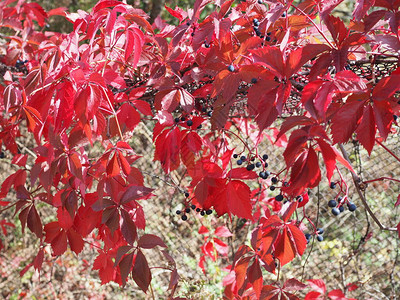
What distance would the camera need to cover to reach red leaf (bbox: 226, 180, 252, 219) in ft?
3.80

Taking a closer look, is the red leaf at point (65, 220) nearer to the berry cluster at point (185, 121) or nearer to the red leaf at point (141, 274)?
the red leaf at point (141, 274)

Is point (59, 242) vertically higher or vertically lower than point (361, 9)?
lower

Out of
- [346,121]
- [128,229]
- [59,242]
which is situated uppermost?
[346,121]

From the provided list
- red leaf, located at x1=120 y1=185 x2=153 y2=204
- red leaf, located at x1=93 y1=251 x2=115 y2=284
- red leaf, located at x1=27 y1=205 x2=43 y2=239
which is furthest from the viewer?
red leaf, located at x1=93 y1=251 x2=115 y2=284

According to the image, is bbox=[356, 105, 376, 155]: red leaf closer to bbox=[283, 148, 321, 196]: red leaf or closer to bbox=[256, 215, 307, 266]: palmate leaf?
bbox=[283, 148, 321, 196]: red leaf

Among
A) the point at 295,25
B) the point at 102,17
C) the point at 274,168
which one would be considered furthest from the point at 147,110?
the point at 274,168

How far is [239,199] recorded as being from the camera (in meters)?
1.17

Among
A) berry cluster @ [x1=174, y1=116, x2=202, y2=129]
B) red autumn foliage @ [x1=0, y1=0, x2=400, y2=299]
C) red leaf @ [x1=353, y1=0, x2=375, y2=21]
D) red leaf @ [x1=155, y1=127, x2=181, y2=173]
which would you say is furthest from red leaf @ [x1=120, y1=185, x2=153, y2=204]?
red leaf @ [x1=353, y1=0, x2=375, y2=21]

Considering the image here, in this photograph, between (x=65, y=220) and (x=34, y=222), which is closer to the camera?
(x=65, y=220)

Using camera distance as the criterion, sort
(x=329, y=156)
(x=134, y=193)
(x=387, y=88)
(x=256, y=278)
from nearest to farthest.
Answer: (x=387, y=88), (x=329, y=156), (x=134, y=193), (x=256, y=278)

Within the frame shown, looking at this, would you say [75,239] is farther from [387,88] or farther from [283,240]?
[387,88]

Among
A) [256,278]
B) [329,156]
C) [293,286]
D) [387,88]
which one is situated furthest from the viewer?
[293,286]

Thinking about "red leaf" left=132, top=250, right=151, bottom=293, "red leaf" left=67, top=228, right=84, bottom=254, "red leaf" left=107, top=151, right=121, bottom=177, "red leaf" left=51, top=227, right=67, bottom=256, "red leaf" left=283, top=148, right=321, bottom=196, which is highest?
"red leaf" left=283, top=148, right=321, bottom=196

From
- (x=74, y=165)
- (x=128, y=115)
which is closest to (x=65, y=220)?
(x=74, y=165)
